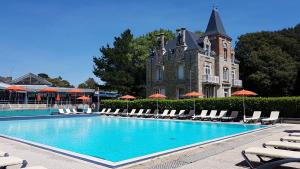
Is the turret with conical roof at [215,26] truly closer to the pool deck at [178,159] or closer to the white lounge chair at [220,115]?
the white lounge chair at [220,115]

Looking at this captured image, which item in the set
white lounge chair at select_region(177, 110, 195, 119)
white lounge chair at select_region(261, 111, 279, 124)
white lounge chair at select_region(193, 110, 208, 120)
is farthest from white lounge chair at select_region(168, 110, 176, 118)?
white lounge chair at select_region(261, 111, 279, 124)

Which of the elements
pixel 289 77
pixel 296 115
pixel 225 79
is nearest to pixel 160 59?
pixel 225 79

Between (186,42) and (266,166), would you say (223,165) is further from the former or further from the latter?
(186,42)

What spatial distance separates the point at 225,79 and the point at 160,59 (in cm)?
900

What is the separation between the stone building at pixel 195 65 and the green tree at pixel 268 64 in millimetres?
3204

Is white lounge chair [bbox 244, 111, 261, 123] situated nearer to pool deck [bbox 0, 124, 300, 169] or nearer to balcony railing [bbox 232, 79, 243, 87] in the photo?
pool deck [bbox 0, 124, 300, 169]

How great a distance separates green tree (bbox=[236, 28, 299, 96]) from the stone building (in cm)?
320

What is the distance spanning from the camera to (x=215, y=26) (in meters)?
39.8

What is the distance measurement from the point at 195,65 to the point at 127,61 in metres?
13.8

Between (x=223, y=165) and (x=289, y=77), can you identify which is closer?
(x=223, y=165)

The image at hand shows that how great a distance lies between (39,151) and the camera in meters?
9.89

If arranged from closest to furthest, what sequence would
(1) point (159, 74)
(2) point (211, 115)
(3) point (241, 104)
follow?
1. (3) point (241, 104)
2. (2) point (211, 115)
3. (1) point (159, 74)

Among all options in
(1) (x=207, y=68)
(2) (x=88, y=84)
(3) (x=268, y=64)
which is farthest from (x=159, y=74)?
(2) (x=88, y=84)

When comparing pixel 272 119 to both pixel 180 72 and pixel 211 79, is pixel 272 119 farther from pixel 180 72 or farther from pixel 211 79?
pixel 180 72
